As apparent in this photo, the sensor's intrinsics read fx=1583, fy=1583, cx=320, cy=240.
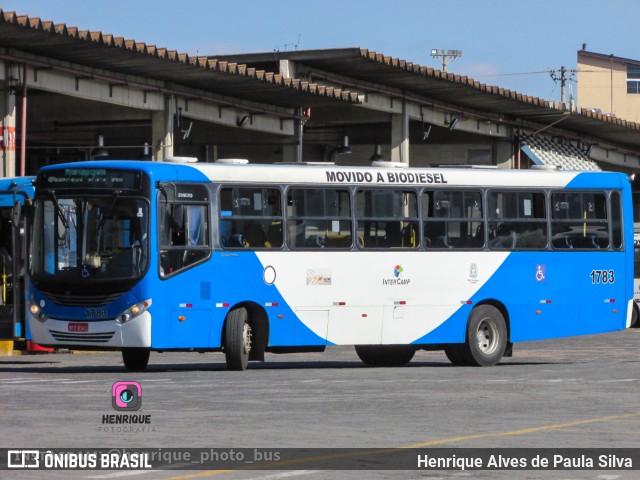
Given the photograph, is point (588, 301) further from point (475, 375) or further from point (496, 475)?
point (496, 475)

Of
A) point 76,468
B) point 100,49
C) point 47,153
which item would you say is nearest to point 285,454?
point 76,468

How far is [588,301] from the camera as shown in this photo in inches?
1105

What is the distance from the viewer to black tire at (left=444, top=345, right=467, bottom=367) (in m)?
26.9

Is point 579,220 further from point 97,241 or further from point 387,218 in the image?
point 97,241

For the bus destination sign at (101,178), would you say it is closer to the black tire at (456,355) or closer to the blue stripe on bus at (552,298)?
the blue stripe on bus at (552,298)

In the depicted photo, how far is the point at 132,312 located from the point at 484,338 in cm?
659

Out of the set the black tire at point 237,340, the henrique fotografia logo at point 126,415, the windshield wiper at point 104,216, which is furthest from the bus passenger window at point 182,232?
the henrique fotografia logo at point 126,415

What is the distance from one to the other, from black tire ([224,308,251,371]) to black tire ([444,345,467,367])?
13.7 ft

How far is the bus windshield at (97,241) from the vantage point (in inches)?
928

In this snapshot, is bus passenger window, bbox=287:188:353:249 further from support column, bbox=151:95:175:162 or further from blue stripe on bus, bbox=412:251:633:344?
support column, bbox=151:95:175:162

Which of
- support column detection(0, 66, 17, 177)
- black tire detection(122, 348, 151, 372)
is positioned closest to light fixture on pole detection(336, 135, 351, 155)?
support column detection(0, 66, 17, 177)

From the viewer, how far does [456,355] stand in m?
27.1

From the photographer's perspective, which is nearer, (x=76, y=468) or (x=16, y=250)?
(x=76, y=468)

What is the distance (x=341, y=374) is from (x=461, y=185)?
15.0ft
